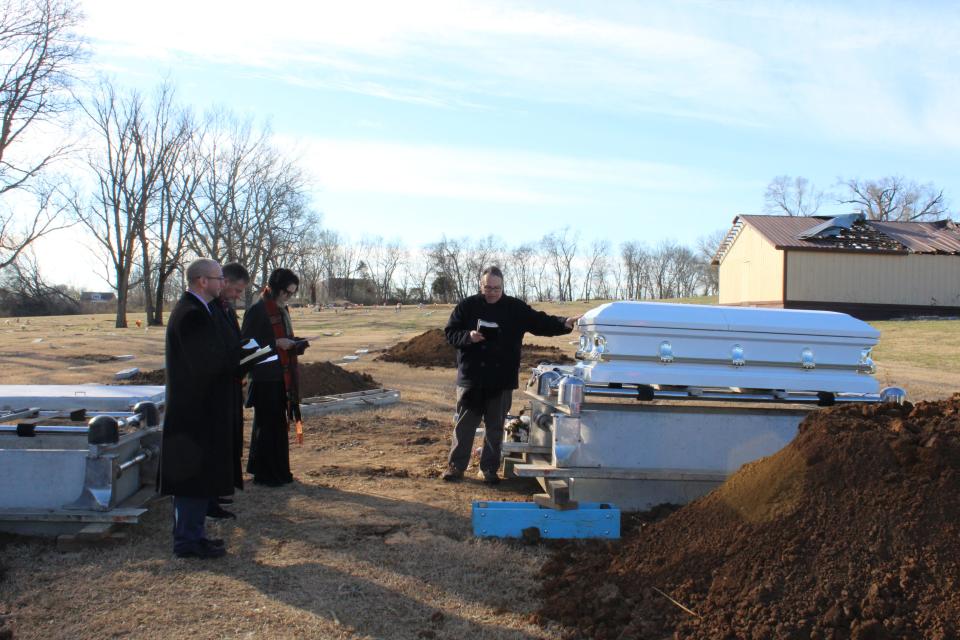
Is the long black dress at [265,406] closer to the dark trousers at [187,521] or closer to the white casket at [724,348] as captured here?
the dark trousers at [187,521]

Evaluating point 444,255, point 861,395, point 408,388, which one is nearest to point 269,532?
point 861,395

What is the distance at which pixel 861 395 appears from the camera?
217 inches

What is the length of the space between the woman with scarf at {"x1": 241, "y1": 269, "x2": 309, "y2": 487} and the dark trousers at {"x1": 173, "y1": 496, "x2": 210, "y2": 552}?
1610 mm

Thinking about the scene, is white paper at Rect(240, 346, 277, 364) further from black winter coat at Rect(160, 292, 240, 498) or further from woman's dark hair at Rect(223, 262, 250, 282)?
woman's dark hair at Rect(223, 262, 250, 282)

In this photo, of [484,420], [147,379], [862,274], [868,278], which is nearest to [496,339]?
[484,420]

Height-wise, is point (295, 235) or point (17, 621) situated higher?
point (295, 235)

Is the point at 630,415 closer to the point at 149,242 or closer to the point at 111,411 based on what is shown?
the point at 111,411

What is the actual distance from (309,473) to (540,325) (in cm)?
237

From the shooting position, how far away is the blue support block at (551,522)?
4750 mm

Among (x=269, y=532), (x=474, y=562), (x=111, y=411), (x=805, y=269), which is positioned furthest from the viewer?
(x=805, y=269)

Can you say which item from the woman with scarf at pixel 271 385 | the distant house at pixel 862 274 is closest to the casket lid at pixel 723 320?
the woman with scarf at pixel 271 385

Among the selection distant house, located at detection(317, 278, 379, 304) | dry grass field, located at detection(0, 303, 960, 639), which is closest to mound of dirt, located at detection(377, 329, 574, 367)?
dry grass field, located at detection(0, 303, 960, 639)

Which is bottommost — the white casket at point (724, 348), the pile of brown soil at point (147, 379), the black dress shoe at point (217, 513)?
the black dress shoe at point (217, 513)

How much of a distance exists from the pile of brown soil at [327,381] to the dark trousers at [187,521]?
7.04 meters
